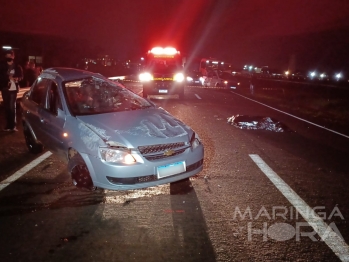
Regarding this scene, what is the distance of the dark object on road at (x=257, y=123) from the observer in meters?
11.5

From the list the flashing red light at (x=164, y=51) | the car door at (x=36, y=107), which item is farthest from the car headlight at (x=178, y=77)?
the car door at (x=36, y=107)

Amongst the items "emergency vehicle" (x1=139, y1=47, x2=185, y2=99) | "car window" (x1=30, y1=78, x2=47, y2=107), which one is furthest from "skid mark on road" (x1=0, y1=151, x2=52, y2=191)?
"emergency vehicle" (x1=139, y1=47, x2=185, y2=99)

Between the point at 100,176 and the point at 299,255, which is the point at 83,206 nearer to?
the point at 100,176

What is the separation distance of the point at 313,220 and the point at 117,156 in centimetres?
255

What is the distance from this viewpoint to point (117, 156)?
197 inches

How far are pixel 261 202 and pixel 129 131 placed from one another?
2.03 m

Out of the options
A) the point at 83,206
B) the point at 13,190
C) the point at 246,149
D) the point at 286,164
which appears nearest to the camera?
the point at 83,206

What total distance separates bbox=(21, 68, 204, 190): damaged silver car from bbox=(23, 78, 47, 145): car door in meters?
0.02

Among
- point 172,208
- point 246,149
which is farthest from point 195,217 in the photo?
point 246,149

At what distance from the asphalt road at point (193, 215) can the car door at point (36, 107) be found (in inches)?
26.8

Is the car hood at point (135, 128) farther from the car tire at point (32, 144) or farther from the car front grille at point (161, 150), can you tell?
the car tire at point (32, 144)

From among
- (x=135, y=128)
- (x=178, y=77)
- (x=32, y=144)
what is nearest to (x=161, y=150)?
(x=135, y=128)

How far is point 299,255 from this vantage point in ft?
12.7

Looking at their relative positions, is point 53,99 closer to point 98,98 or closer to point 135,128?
point 98,98
